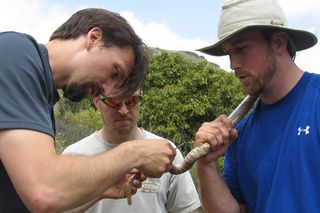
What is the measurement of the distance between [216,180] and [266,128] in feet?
1.84

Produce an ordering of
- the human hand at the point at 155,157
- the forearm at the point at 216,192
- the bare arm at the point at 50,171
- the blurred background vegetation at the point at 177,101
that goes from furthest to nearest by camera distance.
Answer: the blurred background vegetation at the point at 177,101 < the forearm at the point at 216,192 < the human hand at the point at 155,157 < the bare arm at the point at 50,171

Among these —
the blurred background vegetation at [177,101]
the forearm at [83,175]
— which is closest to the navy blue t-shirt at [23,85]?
the forearm at [83,175]

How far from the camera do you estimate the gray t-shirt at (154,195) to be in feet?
13.6

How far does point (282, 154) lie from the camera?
3334 mm

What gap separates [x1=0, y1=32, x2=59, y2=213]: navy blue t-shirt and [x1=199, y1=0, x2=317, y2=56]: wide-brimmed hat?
1.37 metres

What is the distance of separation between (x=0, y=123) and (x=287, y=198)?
69.2 inches

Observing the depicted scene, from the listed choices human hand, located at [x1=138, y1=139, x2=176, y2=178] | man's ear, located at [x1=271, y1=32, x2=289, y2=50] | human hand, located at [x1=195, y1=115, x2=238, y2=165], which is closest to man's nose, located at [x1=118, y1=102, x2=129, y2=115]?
human hand, located at [x1=195, y1=115, x2=238, y2=165]

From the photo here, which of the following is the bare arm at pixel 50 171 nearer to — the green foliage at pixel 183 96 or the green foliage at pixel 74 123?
the green foliage at pixel 74 123

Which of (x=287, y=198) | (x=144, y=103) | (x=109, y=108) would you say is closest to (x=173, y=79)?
(x=144, y=103)

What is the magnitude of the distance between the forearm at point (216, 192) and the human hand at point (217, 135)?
0.13 m

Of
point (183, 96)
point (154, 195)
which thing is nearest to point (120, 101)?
point (154, 195)

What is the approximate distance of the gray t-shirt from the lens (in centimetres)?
415

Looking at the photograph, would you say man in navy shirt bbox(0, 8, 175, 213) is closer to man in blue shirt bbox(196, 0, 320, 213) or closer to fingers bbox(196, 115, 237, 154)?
fingers bbox(196, 115, 237, 154)

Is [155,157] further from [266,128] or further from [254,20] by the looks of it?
[254,20]
